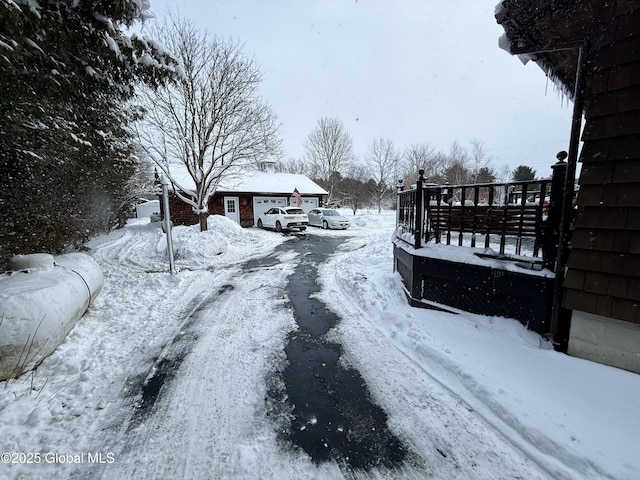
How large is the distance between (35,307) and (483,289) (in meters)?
5.26

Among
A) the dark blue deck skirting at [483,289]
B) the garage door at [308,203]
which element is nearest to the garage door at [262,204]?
the garage door at [308,203]

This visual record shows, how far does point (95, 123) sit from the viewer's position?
576 centimetres

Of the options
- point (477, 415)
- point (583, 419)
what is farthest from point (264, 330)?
point (583, 419)

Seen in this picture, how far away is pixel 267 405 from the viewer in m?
2.54

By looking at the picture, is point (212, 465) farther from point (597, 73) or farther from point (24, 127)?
point (24, 127)

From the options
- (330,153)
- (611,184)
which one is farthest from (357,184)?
(611,184)

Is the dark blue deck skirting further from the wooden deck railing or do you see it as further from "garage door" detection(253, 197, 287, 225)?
"garage door" detection(253, 197, 287, 225)

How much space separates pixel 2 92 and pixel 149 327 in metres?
3.58

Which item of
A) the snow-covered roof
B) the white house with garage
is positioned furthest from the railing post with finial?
the white house with garage

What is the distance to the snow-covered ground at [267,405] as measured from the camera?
1936mm

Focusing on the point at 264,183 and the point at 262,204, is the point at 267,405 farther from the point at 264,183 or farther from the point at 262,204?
the point at 264,183

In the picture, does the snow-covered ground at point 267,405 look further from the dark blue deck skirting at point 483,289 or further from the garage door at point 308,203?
the garage door at point 308,203

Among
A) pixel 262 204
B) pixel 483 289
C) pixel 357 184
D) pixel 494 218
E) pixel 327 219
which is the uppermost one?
pixel 357 184

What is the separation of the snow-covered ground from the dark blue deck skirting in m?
0.18
